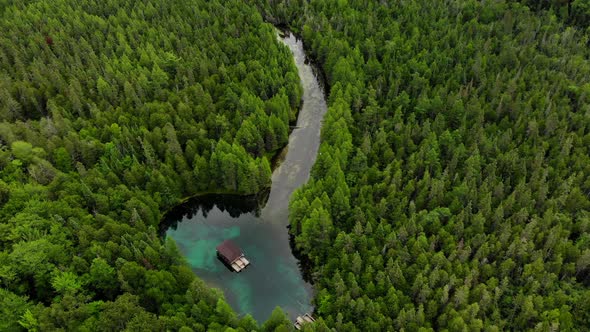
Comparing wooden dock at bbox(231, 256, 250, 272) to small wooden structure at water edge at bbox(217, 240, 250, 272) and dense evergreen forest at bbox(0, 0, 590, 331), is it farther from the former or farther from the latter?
dense evergreen forest at bbox(0, 0, 590, 331)

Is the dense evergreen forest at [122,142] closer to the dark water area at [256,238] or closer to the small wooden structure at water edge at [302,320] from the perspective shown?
the dark water area at [256,238]

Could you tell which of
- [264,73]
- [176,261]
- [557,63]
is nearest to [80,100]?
[264,73]

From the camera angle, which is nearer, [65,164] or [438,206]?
[438,206]

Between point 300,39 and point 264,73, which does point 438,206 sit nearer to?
point 264,73

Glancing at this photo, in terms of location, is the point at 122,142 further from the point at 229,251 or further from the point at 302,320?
the point at 302,320

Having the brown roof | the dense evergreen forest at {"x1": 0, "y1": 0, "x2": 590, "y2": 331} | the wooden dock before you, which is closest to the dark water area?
the wooden dock
